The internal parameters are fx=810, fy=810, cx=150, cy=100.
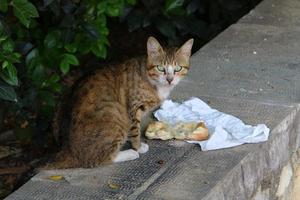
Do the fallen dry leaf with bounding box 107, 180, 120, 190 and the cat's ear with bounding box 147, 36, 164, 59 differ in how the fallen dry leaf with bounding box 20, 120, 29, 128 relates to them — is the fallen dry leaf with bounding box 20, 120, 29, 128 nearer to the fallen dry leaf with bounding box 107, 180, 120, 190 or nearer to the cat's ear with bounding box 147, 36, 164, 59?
the cat's ear with bounding box 147, 36, 164, 59

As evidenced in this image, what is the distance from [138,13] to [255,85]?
6.25 feet

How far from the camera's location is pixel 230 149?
14.2 ft

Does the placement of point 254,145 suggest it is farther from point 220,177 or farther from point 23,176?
point 23,176

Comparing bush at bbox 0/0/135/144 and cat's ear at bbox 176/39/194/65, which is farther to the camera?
bush at bbox 0/0/135/144

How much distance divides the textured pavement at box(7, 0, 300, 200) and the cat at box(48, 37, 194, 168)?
97mm

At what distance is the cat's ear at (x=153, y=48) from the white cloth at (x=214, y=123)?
1.12 feet

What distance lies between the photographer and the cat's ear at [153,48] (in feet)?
15.2

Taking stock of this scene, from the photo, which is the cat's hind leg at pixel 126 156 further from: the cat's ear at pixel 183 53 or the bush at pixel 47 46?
the bush at pixel 47 46

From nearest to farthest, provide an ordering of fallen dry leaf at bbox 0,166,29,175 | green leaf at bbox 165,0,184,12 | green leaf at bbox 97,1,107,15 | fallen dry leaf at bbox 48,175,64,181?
fallen dry leaf at bbox 48,175,64,181 < green leaf at bbox 97,1,107,15 < fallen dry leaf at bbox 0,166,29,175 < green leaf at bbox 165,0,184,12

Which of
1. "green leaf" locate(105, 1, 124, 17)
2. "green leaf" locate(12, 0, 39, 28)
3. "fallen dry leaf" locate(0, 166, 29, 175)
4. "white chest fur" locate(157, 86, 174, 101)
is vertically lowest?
"fallen dry leaf" locate(0, 166, 29, 175)

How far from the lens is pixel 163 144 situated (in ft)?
14.6

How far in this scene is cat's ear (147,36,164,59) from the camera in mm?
4637

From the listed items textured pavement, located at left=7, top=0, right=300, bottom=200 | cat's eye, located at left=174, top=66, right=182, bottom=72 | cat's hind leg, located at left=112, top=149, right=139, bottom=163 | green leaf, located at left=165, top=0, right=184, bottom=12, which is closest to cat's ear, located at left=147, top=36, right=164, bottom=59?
cat's eye, located at left=174, top=66, right=182, bottom=72

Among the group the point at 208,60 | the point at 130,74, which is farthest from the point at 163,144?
the point at 208,60
